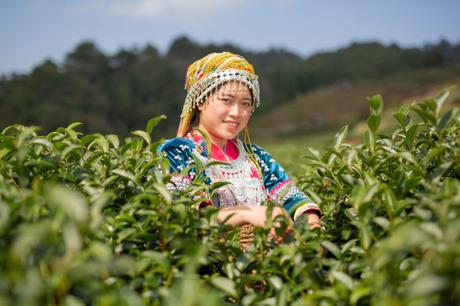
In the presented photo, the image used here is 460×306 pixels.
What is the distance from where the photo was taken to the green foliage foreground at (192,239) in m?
1.04

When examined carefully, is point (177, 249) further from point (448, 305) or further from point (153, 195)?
point (448, 305)

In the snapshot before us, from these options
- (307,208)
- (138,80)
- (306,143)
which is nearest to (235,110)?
(307,208)

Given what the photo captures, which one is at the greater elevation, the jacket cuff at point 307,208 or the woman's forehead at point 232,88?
the woman's forehead at point 232,88

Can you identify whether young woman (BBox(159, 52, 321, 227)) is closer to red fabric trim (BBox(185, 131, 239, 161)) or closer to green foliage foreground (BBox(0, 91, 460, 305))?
red fabric trim (BBox(185, 131, 239, 161))

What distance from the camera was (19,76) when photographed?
47.4 metres

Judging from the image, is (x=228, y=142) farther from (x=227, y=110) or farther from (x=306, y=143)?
(x=306, y=143)

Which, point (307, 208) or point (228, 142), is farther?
point (228, 142)

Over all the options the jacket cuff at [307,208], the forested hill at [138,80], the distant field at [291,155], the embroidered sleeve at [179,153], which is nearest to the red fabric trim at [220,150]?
the embroidered sleeve at [179,153]

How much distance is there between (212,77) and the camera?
9.55ft

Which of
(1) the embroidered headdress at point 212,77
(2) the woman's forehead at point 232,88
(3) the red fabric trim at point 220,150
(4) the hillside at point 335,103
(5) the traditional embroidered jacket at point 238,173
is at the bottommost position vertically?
(5) the traditional embroidered jacket at point 238,173

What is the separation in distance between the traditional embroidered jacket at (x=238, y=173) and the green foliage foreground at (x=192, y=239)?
0.54 m

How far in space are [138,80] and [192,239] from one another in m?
57.0

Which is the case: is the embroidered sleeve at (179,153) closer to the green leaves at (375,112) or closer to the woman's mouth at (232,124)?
the woman's mouth at (232,124)

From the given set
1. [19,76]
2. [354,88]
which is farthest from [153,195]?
[354,88]
